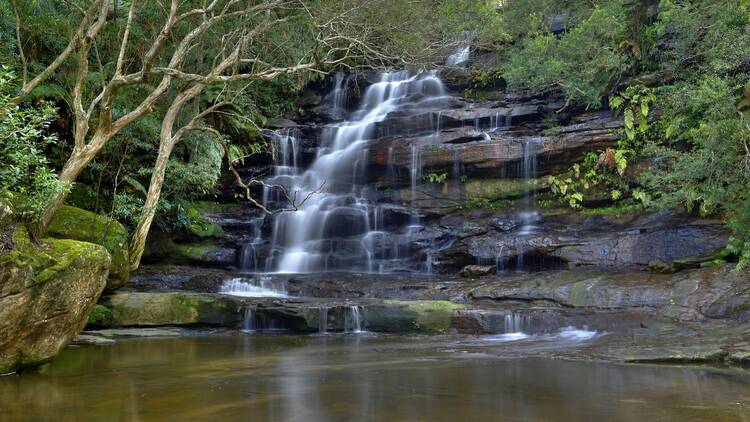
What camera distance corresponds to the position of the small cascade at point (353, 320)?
475 inches

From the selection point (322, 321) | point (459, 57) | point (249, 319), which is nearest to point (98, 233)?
point (249, 319)

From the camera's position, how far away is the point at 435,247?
1681 centimetres

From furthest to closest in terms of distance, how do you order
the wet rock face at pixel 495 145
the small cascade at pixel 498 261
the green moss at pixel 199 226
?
the wet rock face at pixel 495 145
the green moss at pixel 199 226
the small cascade at pixel 498 261

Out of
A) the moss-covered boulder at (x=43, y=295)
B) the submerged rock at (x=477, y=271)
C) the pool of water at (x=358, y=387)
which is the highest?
the submerged rock at (x=477, y=271)

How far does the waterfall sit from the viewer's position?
17.0 metres

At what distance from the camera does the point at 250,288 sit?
14.5 metres

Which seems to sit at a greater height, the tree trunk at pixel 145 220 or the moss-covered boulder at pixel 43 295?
the tree trunk at pixel 145 220

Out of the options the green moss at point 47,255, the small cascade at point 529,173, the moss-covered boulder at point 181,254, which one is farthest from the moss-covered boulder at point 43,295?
the small cascade at point 529,173

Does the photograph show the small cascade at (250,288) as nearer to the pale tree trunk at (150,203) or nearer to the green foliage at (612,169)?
the pale tree trunk at (150,203)

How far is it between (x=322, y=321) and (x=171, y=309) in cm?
308

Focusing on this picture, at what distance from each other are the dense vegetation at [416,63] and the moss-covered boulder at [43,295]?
304cm

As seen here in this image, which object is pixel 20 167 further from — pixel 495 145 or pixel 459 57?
pixel 459 57

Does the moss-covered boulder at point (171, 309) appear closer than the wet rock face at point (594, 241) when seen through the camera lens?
Yes

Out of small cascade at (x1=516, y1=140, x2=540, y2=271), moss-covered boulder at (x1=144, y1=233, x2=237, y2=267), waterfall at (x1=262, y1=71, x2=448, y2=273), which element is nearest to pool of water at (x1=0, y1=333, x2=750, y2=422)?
waterfall at (x1=262, y1=71, x2=448, y2=273)
